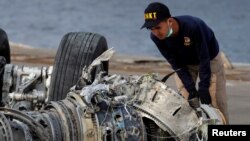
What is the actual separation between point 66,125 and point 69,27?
3249 cm

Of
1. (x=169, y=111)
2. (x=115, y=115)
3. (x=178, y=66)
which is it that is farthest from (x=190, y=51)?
(x=115, y=115)

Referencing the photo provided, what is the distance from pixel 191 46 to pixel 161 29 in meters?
0.48

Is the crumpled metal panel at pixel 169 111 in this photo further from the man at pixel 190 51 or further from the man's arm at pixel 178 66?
the man's arm at pixel 178 66

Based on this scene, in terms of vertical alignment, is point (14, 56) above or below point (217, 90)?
below

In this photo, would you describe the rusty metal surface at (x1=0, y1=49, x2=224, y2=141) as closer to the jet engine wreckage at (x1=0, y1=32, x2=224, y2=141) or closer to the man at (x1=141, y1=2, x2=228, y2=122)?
the jet engine wreckage at (x1=0, y1=32, x2=224, y2=141)

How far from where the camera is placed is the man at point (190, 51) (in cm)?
802

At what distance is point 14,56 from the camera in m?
20.2

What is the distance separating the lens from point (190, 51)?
335 inches

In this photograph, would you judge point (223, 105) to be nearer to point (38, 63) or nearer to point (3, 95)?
point (3, 95)

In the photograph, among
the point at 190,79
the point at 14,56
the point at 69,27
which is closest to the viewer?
the point at 190,79

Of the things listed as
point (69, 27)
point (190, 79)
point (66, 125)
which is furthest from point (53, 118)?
point (69, 27)

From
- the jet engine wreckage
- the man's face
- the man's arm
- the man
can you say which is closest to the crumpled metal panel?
the jet engine wreckage

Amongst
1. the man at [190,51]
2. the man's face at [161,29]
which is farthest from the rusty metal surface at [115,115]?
the man's face at [161,29]

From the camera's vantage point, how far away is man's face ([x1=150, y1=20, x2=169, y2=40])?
7969 millimetres
